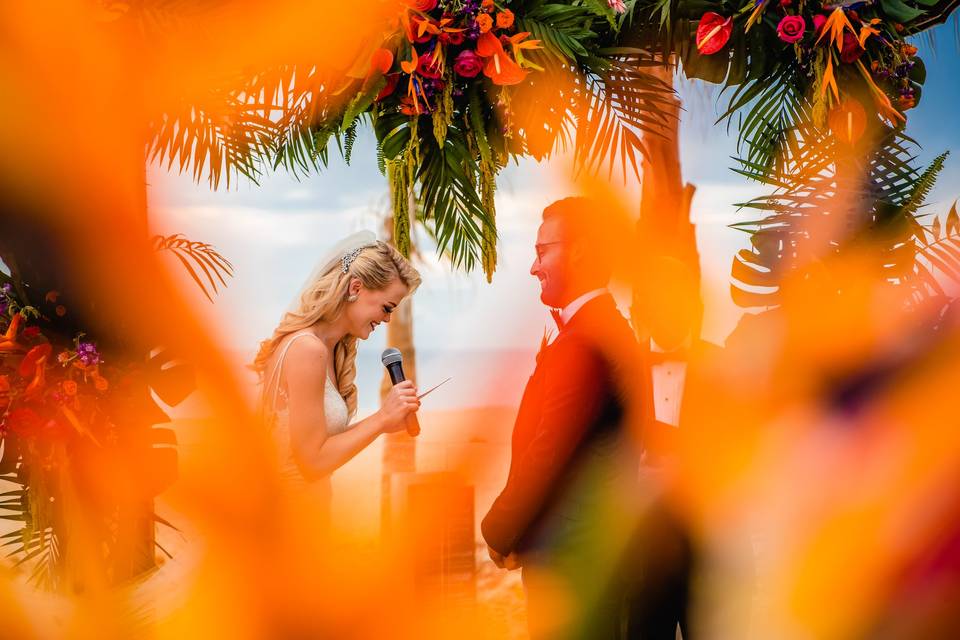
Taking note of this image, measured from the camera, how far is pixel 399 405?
1.90 meters

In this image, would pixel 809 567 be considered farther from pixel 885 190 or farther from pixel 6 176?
pixel 6 176

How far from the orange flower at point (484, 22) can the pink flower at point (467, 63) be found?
2.5 inches

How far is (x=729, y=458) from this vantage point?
243 centimetres

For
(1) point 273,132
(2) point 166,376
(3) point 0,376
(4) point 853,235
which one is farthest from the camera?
(4) point 853,235

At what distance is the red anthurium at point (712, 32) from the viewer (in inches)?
80.0

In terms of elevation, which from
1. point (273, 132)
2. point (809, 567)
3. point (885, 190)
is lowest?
point (809, 567)

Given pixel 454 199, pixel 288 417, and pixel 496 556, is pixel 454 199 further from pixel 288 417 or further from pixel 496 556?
pixel 496 556

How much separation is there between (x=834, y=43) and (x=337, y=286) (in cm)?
145

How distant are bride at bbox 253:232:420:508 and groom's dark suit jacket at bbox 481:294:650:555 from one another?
31cm

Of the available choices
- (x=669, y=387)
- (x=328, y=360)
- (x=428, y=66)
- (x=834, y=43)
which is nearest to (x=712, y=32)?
(x=834, y=43)

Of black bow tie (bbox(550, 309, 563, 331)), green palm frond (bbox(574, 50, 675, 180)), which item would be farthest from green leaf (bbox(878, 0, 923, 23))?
black bow tie (bbox(550, 309, 563, 331))

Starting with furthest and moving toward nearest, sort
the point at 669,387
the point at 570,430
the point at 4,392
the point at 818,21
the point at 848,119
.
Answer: the point at 669,387, the point at 848,119, the point at 818,21, the point at 570,430, the point at 4,392

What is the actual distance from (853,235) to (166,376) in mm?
1959

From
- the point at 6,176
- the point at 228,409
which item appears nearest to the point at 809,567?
the point at 228,409
